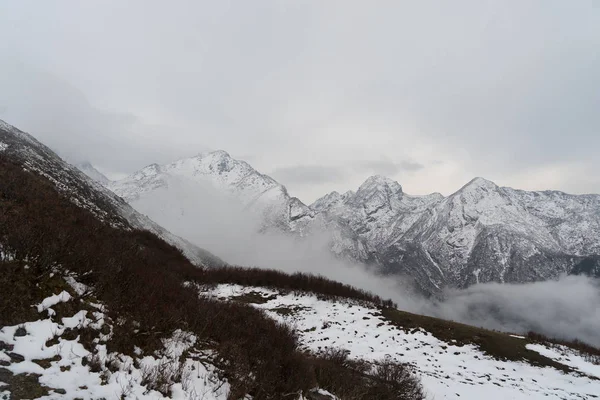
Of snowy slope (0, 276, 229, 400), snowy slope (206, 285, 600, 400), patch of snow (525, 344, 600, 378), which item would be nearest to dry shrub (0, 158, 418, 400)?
snowy slope (0, 276, 229, 400)

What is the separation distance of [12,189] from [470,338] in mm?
36728

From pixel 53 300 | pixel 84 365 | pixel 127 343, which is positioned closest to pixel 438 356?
pixel 127 343

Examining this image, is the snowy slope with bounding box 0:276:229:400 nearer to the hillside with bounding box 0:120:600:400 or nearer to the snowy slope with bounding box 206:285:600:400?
the hillside with bounding box 0:120:600:400

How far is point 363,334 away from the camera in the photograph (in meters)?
28.9

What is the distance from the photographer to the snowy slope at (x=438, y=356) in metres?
19.9

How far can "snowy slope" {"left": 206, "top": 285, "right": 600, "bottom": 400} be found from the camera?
19922mm

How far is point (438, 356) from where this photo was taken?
25500mm

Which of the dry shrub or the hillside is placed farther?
the dry shrub

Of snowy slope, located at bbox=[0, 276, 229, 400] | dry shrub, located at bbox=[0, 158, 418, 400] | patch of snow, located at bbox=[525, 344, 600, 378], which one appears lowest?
snowy slope, located at bbox=[0, 276, 229, 400]

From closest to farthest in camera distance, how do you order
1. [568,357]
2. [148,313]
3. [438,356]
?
[148,313] < [438,356] < [568,357]

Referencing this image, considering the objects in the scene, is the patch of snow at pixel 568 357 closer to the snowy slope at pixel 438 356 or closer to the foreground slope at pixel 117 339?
the snowy slope at pixel 438 356

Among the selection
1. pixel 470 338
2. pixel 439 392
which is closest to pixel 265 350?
pixel 439 392

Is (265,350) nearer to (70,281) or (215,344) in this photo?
(215,344)

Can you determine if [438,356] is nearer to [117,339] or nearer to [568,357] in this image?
[568,357]
